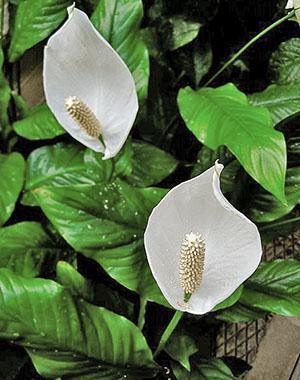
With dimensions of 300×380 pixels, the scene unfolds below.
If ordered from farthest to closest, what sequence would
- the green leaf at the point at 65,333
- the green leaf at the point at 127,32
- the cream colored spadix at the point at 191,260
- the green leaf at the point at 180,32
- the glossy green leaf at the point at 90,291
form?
the green leaf at the point at 180,32, the green leaf at the point at 127,32, the glossy green leaf at the point at 90,291, the green leaf at the point at 65,333, the cream colored spadix at the point at 191,260

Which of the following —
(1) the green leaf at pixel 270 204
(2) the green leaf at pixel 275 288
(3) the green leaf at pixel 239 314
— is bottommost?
(3) the green leaf at pixel 239 314

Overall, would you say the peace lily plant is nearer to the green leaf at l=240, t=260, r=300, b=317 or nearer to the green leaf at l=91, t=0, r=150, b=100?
the green leaf at l=240, t=260, r=300, b=317

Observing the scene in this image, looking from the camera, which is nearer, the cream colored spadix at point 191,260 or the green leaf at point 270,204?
the cream colored spadix at point 191,260


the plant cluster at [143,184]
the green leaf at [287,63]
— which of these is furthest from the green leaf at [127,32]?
the green leaf at [287,63]

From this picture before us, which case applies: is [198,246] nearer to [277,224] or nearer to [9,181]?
[277,224]

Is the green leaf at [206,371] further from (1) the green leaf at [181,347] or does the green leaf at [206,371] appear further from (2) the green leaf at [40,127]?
(2) the green leaf at [40,127]

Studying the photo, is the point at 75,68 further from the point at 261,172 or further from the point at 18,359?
the point at 18,359

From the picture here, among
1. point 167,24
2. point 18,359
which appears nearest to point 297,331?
point 18,359

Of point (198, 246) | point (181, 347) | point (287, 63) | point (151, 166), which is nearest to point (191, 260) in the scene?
point (198, 246)
